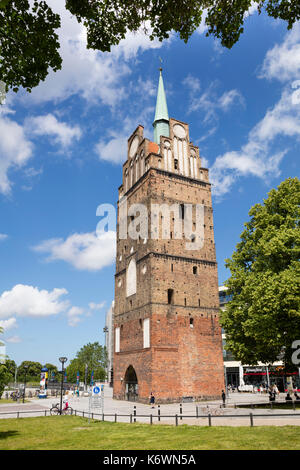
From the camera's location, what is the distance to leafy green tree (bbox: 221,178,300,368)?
56.8 ft

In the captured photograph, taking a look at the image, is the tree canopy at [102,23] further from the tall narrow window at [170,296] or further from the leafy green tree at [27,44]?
the tall narrow window at [170,296]

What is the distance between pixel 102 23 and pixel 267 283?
46.3 feet

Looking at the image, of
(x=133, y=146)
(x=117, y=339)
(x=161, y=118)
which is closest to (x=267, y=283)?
(x=117, y=339)

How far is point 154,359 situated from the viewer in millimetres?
28297

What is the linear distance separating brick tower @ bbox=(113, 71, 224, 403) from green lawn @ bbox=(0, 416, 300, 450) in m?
14.6

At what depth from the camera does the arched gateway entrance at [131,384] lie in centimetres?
3150

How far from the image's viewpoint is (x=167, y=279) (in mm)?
31000

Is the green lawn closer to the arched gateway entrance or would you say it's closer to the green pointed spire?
the arched gateway entrance

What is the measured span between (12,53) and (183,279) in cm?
2623

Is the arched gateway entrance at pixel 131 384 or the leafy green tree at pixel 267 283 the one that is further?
the arched gateway entrance at pixel 131 384

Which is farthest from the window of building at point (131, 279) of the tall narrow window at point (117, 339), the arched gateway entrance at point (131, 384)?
the arched gateway entrance at point (131, 384)

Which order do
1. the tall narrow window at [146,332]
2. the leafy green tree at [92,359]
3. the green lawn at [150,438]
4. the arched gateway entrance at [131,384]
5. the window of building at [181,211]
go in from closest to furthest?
the green lawn at [150,438] < the tall narrow window at [146,332] < the arched gateway entrance at [131,384] < the window of building at [181,211] < the leafy green tree at [92,359]

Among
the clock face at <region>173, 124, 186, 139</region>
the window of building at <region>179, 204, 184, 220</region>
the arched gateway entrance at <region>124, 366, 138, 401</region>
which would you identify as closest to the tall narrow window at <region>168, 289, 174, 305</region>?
the window of building at <region>179, 204, 184, 220</region>

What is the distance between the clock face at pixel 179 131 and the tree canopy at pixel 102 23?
94.9 ft
